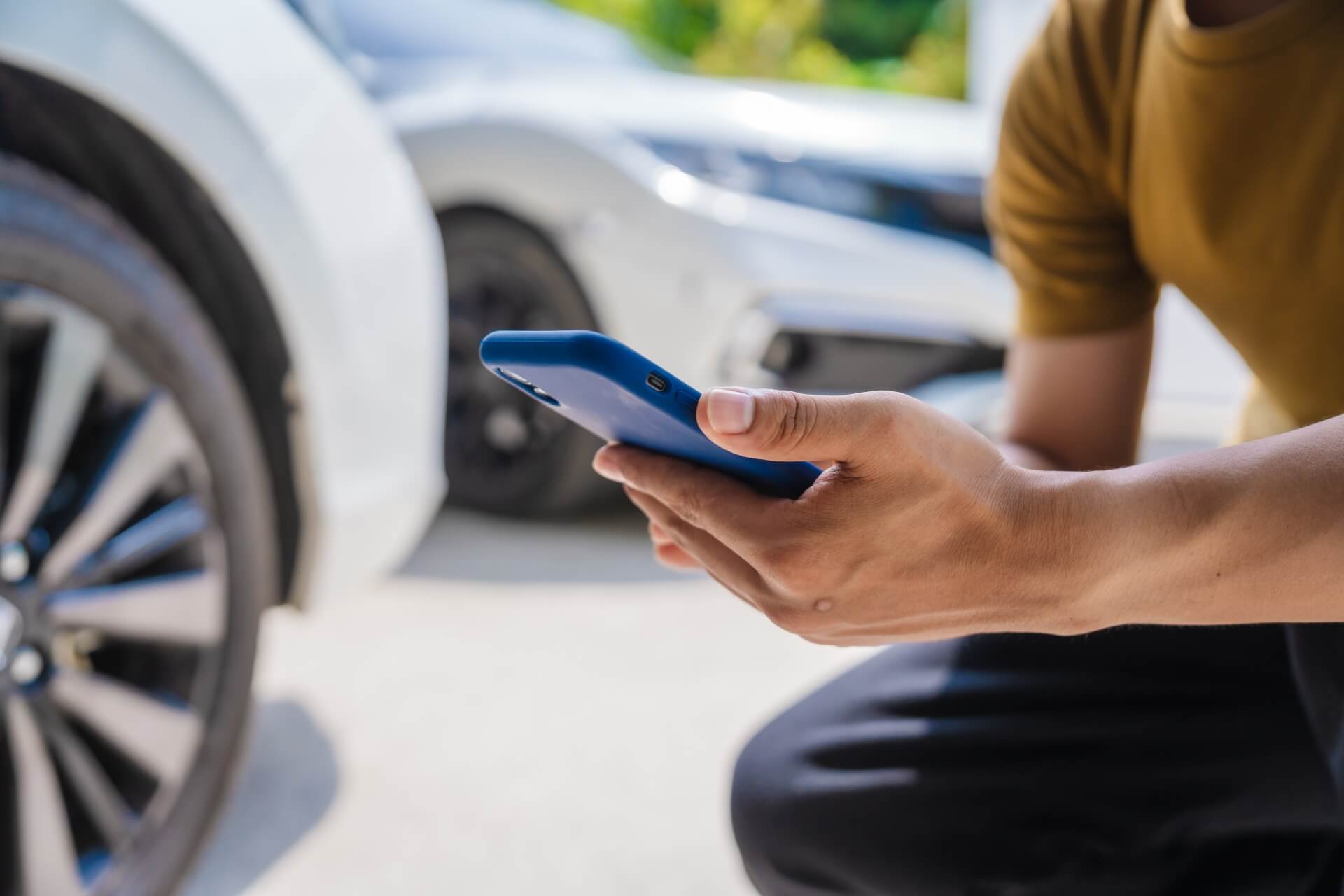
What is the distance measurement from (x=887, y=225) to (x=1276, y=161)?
2.13 metres

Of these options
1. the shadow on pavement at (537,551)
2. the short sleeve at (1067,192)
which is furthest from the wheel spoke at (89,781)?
the shadow on pavement at (537,551)

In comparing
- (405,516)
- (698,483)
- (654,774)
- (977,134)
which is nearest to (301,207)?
(405,516)

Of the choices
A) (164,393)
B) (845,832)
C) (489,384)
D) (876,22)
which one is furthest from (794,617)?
(876,22)

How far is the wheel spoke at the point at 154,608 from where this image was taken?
1330 mm

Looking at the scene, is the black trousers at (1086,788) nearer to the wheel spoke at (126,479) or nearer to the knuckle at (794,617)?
the knuckle at (794,617)

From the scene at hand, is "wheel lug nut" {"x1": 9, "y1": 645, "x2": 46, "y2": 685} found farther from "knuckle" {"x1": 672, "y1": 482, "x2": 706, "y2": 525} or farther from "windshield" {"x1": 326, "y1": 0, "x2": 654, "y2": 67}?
"windshield" {"x1": 326, "y1": 0, "x2": 654, "y2": 67}

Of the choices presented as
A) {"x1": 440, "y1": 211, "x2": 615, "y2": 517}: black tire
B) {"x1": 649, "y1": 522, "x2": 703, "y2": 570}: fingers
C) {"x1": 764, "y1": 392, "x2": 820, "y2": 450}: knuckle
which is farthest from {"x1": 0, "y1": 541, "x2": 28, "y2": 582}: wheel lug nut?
{"x1": 440, "y1": 211, "x2": 615, "y2": 517}: black tire

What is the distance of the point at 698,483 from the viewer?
0.86 meters

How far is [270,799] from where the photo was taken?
6.11ft

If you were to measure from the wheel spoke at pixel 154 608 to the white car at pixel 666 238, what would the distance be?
1633mm

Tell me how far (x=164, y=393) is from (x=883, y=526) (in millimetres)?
901

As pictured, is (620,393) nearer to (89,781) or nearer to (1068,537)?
(1068,537)

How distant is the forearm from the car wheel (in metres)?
0.97

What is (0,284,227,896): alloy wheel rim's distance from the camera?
50.6 inches
